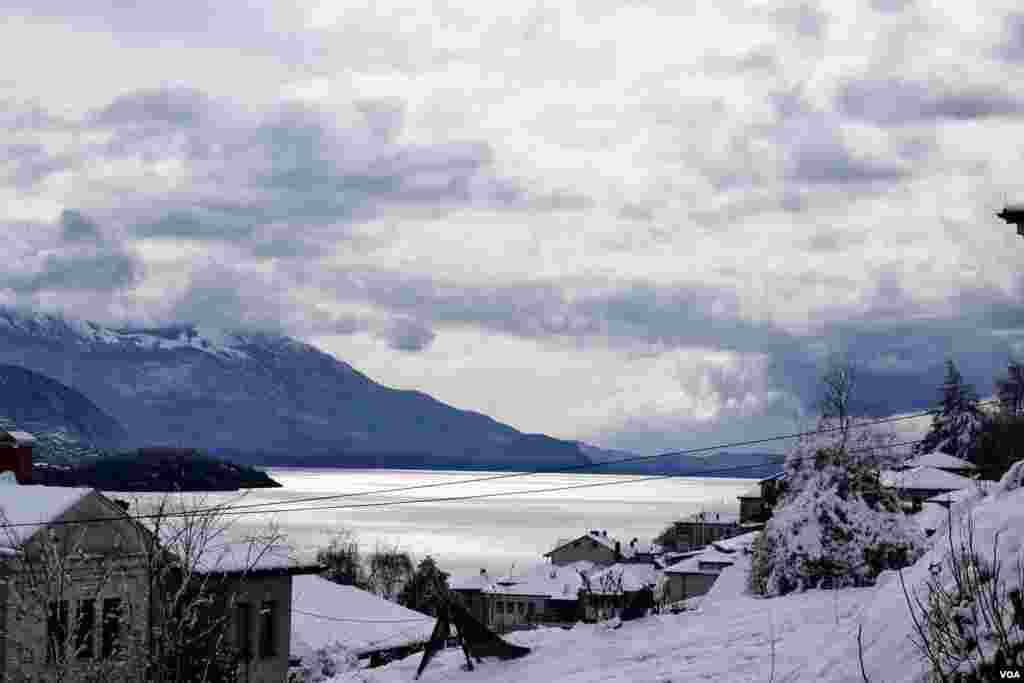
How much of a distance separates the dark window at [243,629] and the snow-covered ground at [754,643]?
17601 mm

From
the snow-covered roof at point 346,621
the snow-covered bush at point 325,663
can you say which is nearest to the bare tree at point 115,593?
the snow-covered bush at point 325,663

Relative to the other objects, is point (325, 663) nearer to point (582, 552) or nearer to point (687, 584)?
point (687, 584)

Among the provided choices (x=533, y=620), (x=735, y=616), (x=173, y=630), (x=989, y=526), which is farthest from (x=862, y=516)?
(x=533, y=620)

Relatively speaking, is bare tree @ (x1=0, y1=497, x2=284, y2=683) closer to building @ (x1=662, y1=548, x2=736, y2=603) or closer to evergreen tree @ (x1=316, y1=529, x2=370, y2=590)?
building @ (x1=662, y1=548, x2=736, y2=603)

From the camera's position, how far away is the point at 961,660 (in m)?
6.68

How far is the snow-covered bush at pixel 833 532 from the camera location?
20125mm

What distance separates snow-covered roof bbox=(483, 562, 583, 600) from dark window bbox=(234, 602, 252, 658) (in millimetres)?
66682

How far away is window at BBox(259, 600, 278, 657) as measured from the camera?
34875 mm

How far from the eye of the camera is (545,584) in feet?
359

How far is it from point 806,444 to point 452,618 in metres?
10.8

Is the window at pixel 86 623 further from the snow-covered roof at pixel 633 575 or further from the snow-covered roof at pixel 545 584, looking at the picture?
the snow-covered roof at pixel 545 584

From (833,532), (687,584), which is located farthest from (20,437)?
(687,584)

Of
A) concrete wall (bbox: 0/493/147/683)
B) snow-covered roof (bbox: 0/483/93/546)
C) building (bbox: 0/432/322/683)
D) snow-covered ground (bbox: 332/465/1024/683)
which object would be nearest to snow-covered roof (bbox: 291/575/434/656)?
building (bbox: 0/432/322/683)

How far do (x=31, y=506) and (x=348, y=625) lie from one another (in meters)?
21.5
